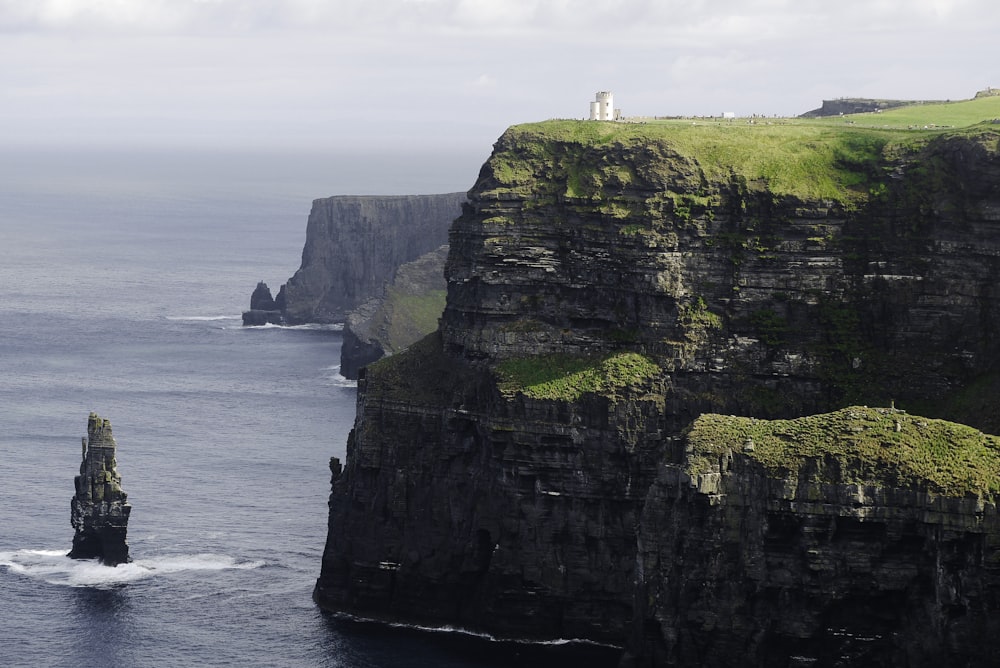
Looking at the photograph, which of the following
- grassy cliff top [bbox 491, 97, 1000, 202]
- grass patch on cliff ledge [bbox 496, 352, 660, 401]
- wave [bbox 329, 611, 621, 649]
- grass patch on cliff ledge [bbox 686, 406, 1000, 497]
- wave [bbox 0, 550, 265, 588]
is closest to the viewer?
grass patch on cliff ledge [bbox 686, 406, 1000, 497]

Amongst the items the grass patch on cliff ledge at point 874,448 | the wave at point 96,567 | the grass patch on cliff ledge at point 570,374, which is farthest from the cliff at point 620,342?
the wave at point 96,567

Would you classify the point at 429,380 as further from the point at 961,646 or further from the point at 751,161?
the point at 961,646

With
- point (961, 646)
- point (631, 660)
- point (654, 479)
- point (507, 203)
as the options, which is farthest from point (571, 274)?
point (961, 646)

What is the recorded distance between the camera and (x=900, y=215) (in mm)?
159375

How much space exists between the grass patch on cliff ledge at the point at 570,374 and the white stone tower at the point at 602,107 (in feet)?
95.2

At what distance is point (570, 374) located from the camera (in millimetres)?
158875

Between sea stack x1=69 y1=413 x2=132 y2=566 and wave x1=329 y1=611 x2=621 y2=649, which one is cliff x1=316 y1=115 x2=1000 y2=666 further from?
sea stack x1=69 y1=413 x2=132 y2=566

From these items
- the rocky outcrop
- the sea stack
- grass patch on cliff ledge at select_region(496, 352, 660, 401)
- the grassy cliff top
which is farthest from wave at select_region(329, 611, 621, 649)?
the grassy cliff top

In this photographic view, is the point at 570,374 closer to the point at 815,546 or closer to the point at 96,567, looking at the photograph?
the point at 815,546

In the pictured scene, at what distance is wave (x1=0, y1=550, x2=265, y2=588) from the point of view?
169 m

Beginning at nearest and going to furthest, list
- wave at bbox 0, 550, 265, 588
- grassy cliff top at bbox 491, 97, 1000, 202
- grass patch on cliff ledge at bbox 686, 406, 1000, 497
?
grass patch on cliff ledge at bbox 686, 406, 1000, 497 < grassy cliff top at bbox 491, 97, 1000, 202 < wave at bbox 0, 550, 265, 588

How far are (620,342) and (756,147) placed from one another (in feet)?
59.8

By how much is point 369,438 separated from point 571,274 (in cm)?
1843

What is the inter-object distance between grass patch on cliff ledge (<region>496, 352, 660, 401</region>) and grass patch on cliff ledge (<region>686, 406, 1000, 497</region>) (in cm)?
1379
